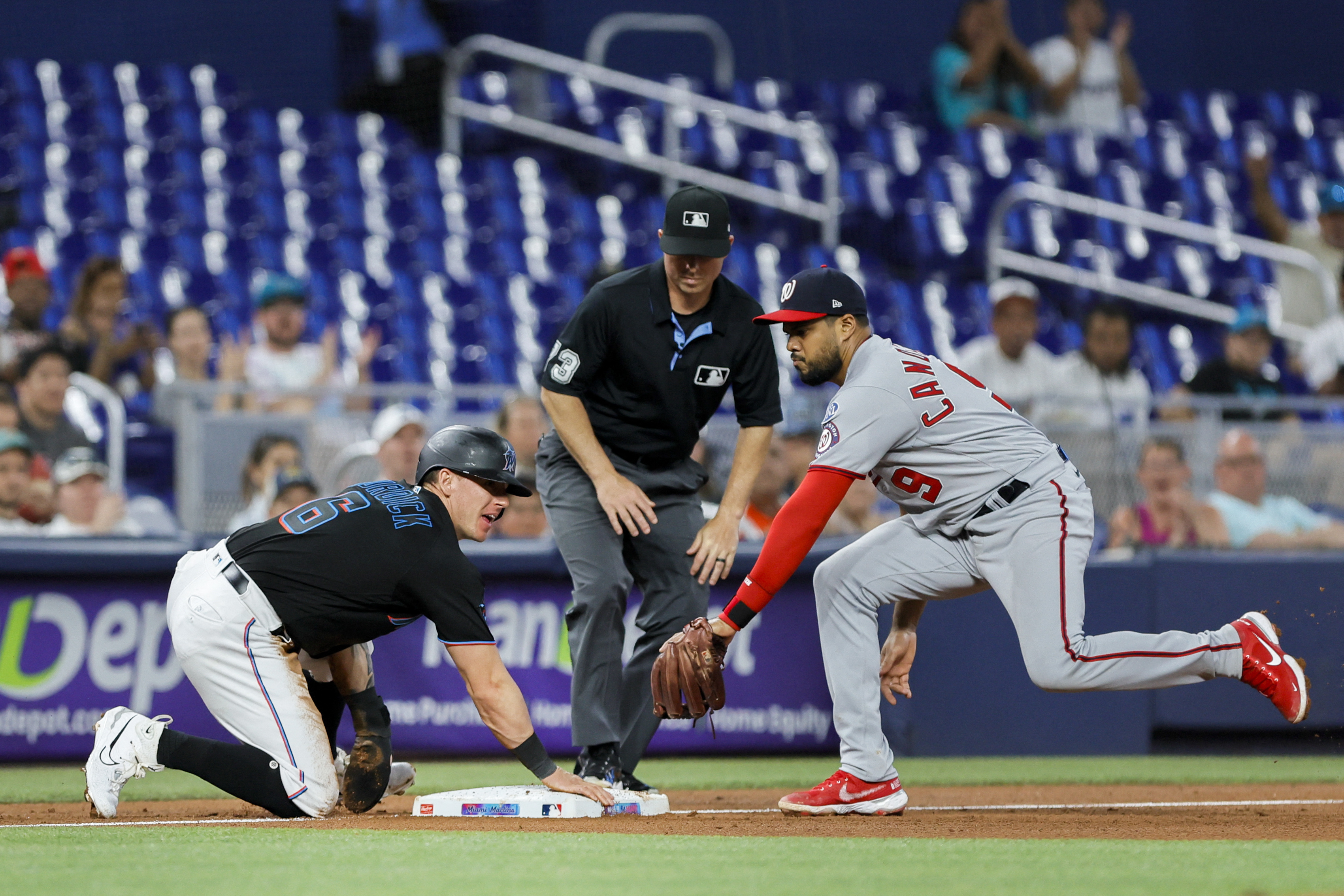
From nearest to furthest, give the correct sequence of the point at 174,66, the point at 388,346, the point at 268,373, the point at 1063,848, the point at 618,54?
the point at 1063,848, the point at 268,373, the point at 388,346, the point at 174,66, the point at 618,54

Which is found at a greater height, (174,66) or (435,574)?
(174,66)

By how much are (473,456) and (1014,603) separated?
1795mm

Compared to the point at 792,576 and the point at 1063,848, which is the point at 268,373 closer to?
the point at 792,576

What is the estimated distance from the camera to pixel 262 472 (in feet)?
26.0

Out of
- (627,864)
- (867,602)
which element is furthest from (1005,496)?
(627,864)

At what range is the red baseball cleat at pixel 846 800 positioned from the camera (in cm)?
535

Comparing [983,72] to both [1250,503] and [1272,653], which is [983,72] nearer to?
[1250,503]

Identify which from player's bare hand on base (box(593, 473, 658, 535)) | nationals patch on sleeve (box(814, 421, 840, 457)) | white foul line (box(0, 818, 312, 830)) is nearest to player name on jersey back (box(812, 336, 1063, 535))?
nationals patch on sleeve (box(814, 421, 840, 457))

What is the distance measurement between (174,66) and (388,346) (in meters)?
4.30

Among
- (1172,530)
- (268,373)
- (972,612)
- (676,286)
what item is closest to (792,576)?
(972,612)

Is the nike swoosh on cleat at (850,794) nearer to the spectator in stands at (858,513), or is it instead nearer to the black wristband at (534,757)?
the black wristband at (534,757)

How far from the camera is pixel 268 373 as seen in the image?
9.53 metres

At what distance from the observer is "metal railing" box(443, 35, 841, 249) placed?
44.5 ft

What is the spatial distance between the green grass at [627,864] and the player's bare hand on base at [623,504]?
1356mm
